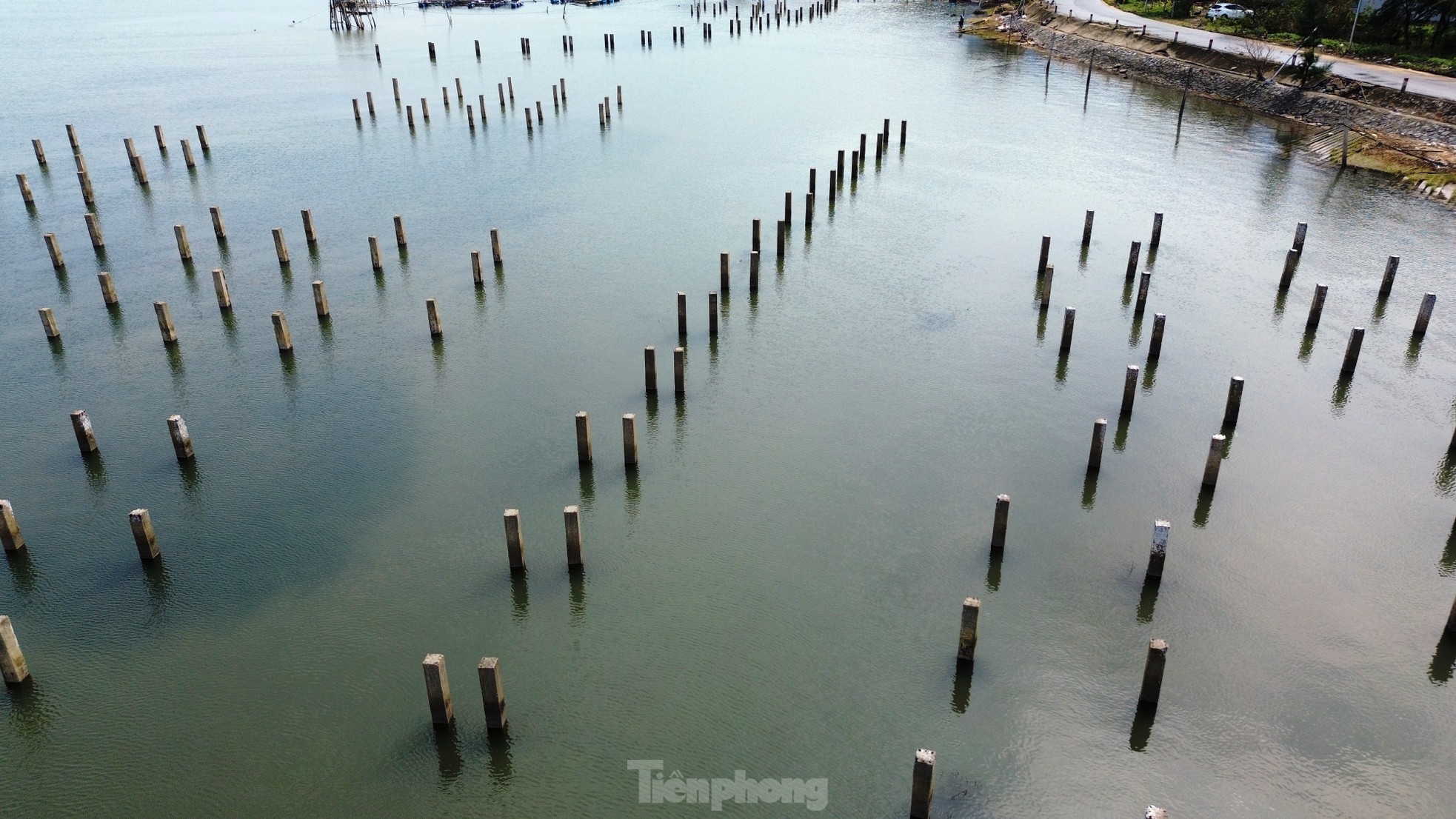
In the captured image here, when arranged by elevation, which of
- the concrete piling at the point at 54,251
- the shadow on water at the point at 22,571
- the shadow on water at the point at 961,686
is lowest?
the shadow on water at the point at 961,686

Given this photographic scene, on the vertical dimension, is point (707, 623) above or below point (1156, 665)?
below

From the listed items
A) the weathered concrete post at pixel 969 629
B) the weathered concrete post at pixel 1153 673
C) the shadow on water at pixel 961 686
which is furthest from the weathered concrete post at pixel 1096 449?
the shadow on water at pixel 961 686

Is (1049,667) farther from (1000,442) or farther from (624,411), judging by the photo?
(624,411)

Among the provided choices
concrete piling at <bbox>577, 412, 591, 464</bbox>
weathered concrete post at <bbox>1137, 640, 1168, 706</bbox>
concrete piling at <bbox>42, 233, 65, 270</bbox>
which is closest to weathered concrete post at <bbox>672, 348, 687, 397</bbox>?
concrete piling at <bbox>577, 412, 591, 464</bbox>

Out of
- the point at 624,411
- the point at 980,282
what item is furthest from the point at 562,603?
the point at 980,282

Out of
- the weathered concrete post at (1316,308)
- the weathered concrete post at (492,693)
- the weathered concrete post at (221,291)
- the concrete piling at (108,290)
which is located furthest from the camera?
the concrete piling at (108,290)

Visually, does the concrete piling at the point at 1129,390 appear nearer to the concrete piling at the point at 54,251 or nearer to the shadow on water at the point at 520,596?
the shadow on water at the point at 520,596
